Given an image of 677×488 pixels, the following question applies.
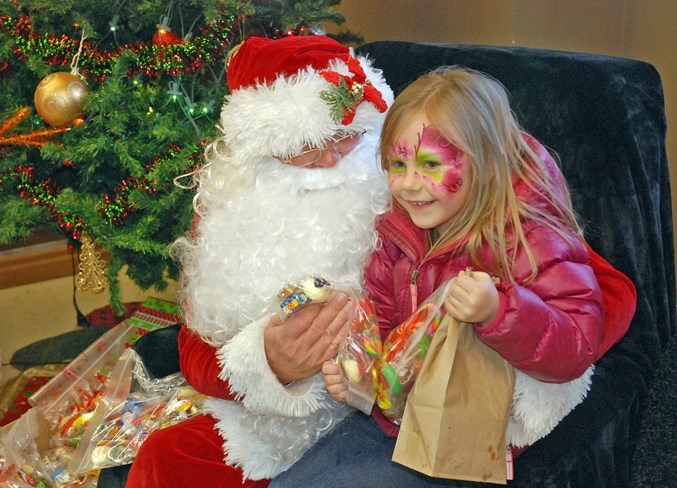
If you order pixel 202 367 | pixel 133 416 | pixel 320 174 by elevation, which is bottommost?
pixel 133 416

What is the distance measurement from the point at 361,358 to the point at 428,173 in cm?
33

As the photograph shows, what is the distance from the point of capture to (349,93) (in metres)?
1.36

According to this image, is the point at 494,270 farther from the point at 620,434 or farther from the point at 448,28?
the point at 448,28

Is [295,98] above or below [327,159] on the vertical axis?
above

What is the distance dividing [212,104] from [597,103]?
Result: 3.68 ft

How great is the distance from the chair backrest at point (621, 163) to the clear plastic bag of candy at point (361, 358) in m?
0.47

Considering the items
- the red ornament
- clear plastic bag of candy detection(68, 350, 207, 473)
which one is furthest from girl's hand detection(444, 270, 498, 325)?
the red ornament

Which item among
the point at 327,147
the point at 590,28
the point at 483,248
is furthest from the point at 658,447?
the point at 590,28

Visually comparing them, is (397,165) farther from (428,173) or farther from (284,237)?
(284,237)

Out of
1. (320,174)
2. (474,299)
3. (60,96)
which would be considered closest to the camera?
(474,299)

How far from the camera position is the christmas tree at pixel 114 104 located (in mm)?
1971

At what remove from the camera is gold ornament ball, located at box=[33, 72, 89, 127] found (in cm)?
193

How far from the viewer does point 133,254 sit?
226cm

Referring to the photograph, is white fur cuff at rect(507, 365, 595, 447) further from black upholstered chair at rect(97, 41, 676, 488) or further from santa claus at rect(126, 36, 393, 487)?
santa claus at rect(126, 36, 393, 487)
